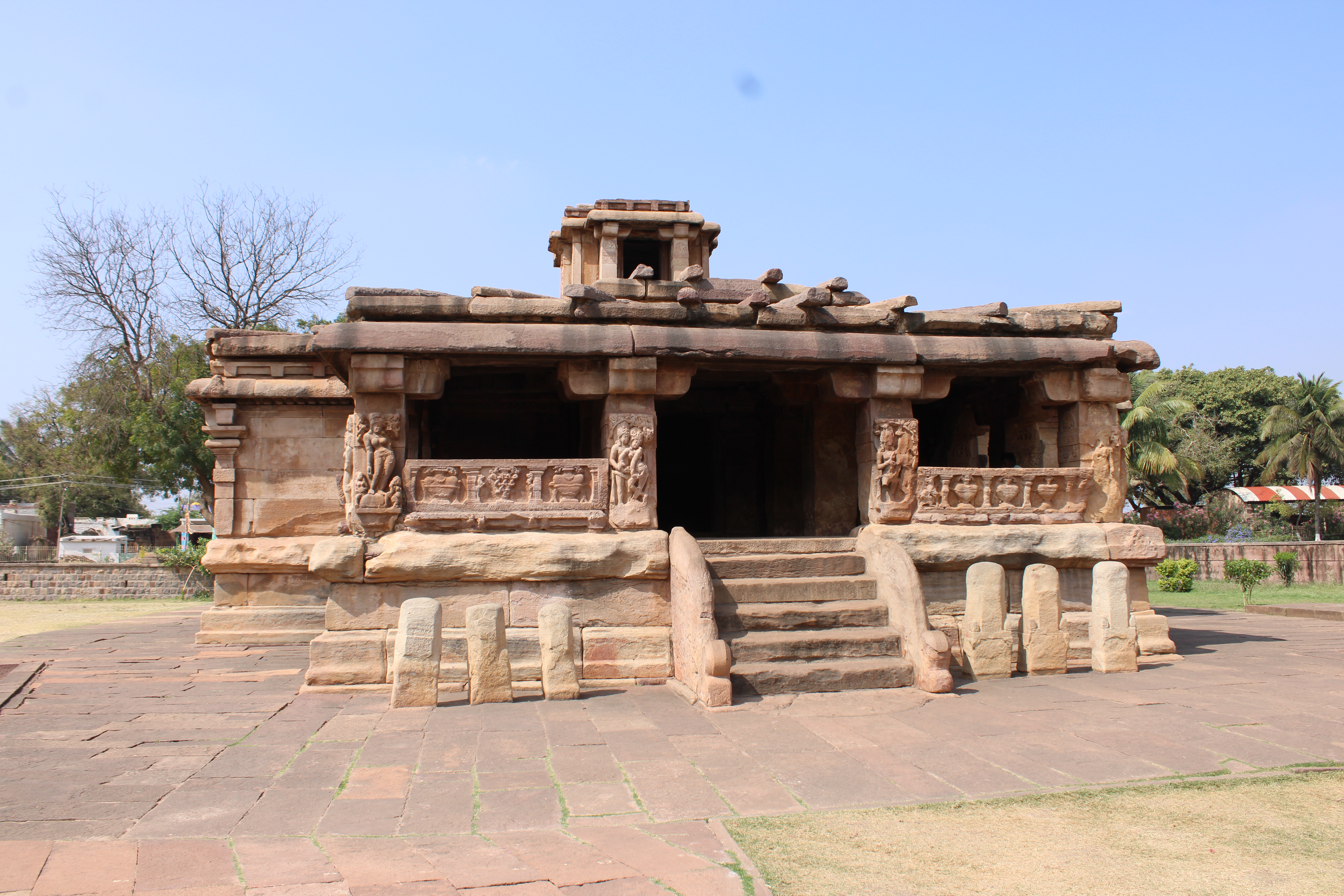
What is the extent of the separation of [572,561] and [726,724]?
6.32ft

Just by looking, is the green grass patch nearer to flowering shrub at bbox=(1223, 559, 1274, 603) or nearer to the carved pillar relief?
flowering shrub at bbox=(1223, 559, 1274, 603)

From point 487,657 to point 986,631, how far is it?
12.1ft

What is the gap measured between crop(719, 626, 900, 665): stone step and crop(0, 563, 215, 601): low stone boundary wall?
16595mm

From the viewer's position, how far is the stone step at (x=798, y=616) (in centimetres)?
648

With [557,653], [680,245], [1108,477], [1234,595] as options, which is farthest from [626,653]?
[1234,595]

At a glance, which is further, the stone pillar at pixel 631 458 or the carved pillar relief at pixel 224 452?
the carved pillar relief at pixel 224 452

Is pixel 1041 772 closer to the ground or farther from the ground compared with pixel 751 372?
closer to the ground

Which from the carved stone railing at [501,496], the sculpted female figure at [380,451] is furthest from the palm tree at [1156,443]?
the sculpted female figure at [380,451]

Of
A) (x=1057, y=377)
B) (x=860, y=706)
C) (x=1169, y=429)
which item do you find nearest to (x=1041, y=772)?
(x=860, y=706)

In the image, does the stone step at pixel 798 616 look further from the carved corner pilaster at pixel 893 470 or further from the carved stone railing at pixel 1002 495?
the carved stone railing at pixel 1002 495

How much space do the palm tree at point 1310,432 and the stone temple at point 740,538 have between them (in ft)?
86.2

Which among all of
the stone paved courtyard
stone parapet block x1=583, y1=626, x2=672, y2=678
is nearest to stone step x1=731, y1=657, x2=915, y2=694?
the stone paved courtyard

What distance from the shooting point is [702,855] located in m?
3.22

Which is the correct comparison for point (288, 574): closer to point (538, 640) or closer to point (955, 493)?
point (538, 640)
